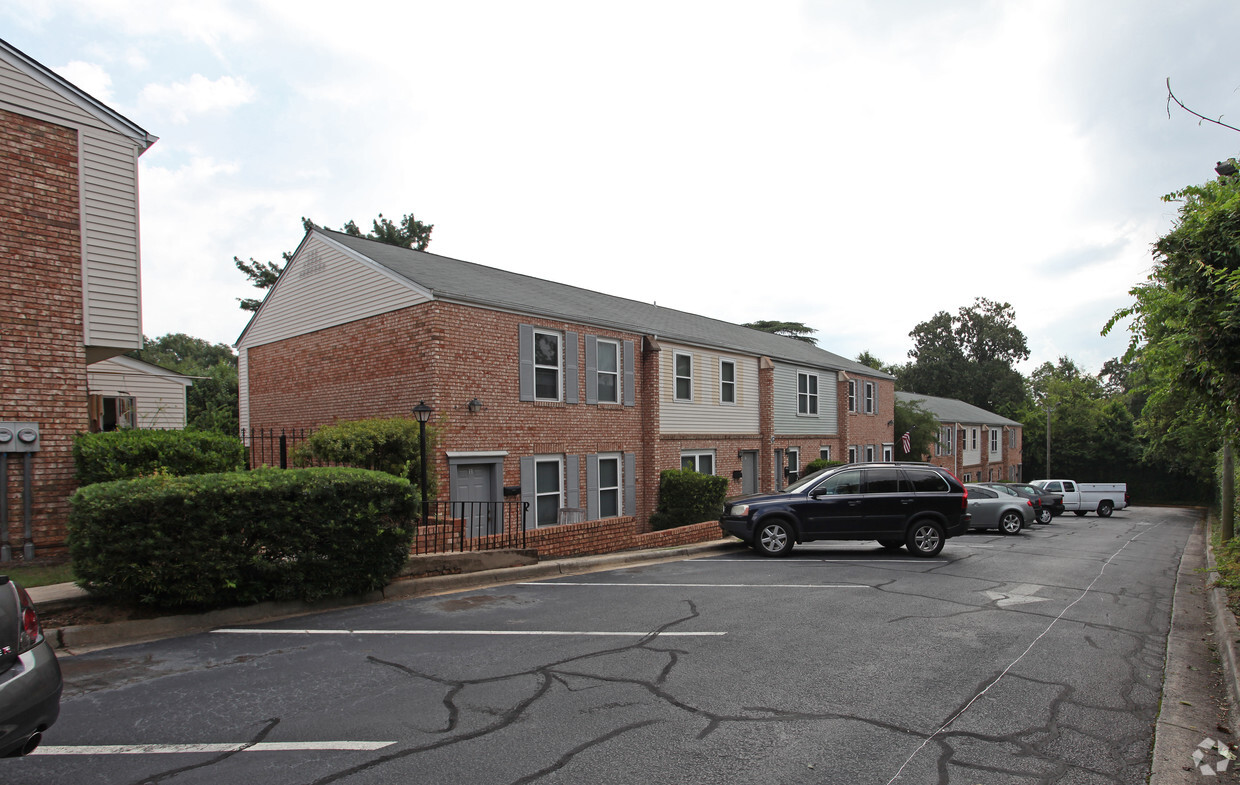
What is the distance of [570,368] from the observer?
1700cm

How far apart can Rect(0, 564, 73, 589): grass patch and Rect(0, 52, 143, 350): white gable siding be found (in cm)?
303

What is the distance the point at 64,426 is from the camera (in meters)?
9.43

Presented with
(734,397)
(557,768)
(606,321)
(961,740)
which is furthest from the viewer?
(734,397)

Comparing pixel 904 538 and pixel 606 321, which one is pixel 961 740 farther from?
pixel 606 321

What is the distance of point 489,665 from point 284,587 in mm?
3261

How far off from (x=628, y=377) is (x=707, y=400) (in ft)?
13.2

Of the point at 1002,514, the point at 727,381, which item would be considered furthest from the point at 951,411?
the point at 727,381

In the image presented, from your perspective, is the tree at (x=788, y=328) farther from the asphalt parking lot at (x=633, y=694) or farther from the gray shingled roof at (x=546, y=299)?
the asphalt parking lot at (x=633, y=694)

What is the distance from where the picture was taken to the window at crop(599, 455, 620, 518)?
1805 cm

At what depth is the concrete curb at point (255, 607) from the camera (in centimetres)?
659

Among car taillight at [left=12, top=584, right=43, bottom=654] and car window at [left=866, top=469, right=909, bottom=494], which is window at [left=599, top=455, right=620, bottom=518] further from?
car taillight at [left=12, top=584, right=43, bottom=654]

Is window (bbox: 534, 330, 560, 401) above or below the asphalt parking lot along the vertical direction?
above

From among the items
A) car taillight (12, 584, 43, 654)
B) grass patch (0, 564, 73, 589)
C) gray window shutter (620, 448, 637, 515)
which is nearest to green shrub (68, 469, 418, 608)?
grass patch (0, 564, 73, 589)

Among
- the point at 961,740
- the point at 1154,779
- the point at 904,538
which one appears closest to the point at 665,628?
the point at 961,740
